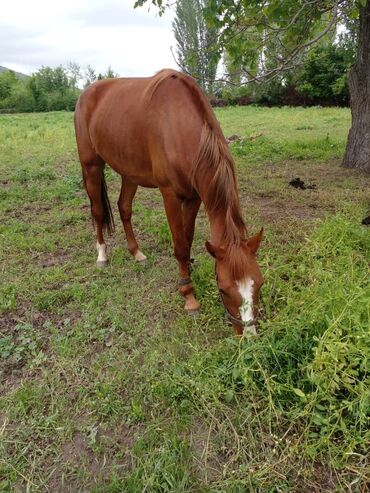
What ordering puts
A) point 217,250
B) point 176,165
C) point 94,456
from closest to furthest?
point 94,456 → point 217,250 → point 176,165

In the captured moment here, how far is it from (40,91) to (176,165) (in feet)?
127

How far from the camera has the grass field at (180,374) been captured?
6.08 feet

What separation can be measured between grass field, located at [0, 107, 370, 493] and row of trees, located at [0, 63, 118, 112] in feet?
113

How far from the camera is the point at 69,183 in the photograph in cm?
676

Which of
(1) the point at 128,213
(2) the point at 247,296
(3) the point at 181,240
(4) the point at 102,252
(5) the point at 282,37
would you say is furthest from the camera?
(5) the point at 282,37

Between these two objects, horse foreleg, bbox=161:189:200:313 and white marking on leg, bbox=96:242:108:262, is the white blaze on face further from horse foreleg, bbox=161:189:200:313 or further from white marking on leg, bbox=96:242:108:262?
white marking on leg, bbox=96:242:108:262

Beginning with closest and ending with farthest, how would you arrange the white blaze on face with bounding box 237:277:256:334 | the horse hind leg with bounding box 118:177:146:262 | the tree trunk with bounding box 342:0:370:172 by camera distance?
1. the white blaze on face with bounding box 237:277:256:334
2. the horse hind leg with bounding box 118:177:146:262
3. the tree trunk with bounding box 342:0:370:172

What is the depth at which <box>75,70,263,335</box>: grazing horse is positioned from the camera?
2367 millimetres

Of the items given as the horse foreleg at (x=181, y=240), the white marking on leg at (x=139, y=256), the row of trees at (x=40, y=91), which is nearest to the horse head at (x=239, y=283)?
the horse foreleg at (x=181, y=240)

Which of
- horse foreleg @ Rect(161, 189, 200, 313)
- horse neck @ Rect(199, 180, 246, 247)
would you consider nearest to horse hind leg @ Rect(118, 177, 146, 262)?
horse foreleg @ Rect(161, 189, 200, 313)

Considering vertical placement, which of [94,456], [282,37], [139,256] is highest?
[282,37]

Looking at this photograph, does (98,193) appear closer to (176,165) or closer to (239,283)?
(176,165)

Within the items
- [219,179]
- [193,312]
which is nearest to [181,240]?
[193,312]

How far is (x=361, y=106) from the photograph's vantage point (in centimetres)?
665
